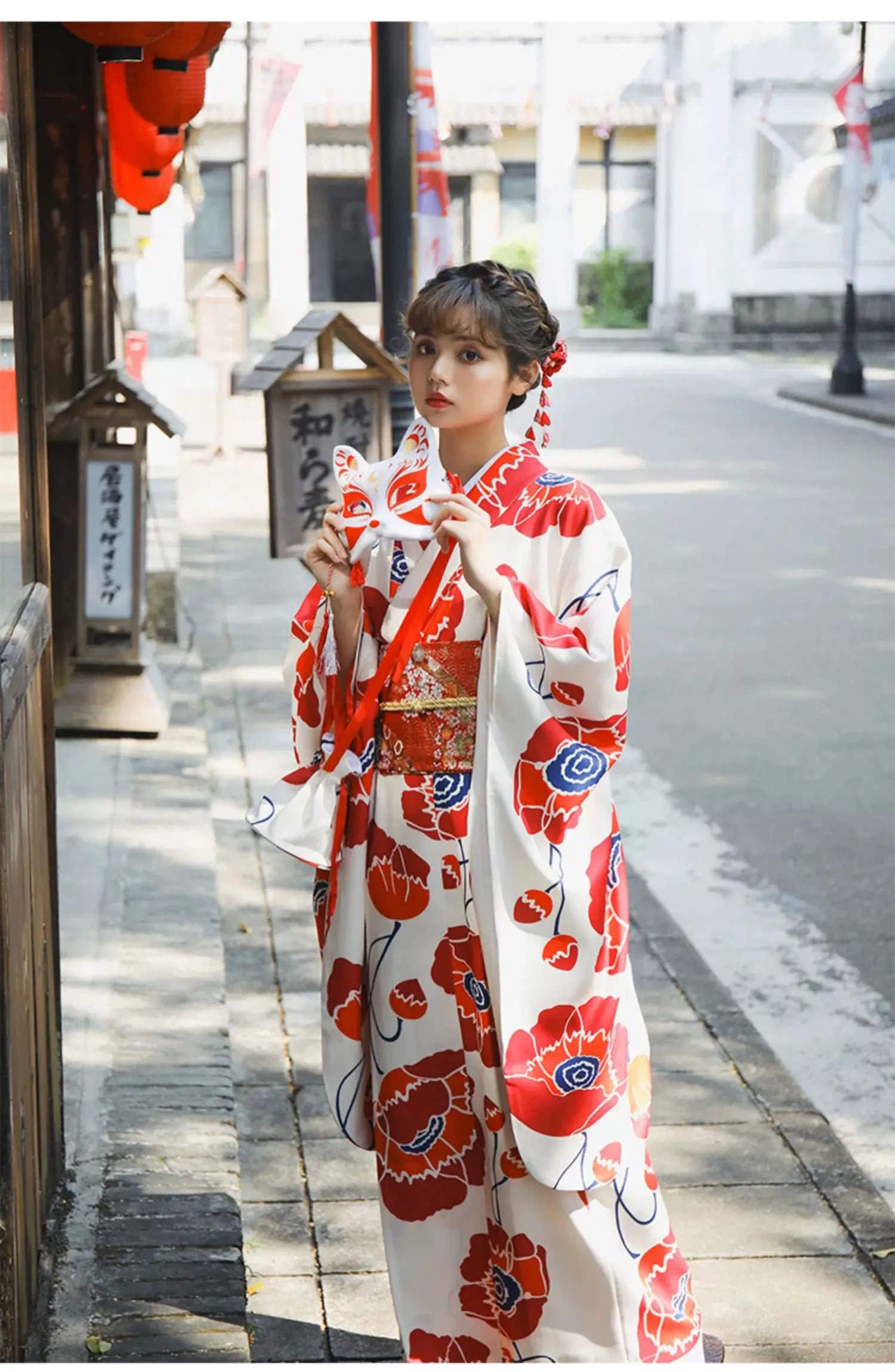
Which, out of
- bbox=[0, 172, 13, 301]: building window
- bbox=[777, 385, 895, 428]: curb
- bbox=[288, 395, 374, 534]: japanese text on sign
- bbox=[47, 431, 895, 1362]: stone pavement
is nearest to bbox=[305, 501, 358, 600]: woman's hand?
bbox=[0, 172, 13, 301]: building window

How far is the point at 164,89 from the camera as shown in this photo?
24.3 feet

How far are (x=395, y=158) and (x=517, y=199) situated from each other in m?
34.8

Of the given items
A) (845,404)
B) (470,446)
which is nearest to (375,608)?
(470,446)

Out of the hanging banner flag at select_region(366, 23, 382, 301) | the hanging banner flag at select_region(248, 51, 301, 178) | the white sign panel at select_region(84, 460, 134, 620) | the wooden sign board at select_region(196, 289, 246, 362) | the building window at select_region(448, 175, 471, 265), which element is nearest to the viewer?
the hanging banner flag at select_region(366, 23, 382, 301)

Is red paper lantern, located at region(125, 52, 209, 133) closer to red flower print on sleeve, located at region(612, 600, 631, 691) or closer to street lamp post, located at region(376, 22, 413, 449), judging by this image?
street lamp post, located at region(376, 22, 413, 449)

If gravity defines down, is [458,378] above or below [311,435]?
above

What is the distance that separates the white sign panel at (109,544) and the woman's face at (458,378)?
5240mm

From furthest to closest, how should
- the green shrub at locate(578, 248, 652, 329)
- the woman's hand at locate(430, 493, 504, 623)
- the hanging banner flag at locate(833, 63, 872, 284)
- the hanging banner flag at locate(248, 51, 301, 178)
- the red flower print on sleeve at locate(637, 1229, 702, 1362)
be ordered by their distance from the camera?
1. the green shrub at locate(578, 248, 652, 329)
2. the hanging banner flag at locate(248, 51, 301, 178)
3. the hanging banner flag at locate(833, 63, 872, 284)
4. the red flower print on sleeve at locate(637, 1229, 702, 1362)
5. the woman's hand at locate(430, 493, 504, 623)

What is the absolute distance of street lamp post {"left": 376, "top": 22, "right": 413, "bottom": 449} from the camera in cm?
709

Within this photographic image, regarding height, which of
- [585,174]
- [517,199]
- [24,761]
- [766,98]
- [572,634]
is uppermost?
[766,98]

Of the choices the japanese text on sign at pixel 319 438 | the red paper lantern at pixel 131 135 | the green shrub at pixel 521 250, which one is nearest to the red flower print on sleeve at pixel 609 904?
the japanese text on sign at pixel 319 438

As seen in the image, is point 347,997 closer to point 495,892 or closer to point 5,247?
point 495,892

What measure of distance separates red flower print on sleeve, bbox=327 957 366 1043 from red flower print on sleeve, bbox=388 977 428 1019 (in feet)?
0.21

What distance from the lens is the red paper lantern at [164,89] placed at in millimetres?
7148
